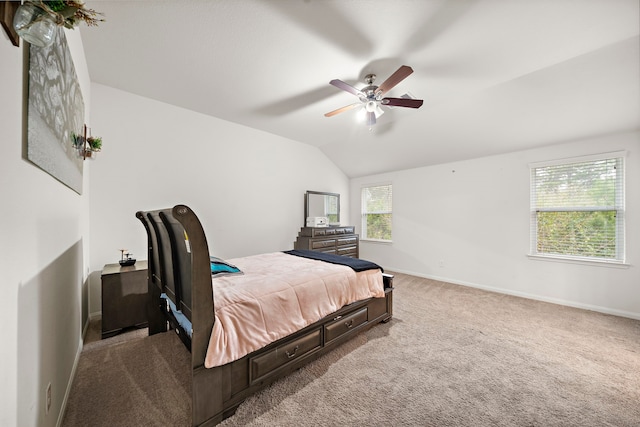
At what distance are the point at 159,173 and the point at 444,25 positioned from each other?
11.7 ft

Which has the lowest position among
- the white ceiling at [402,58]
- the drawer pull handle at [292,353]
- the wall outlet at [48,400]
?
the drawer pull handle at [292,353]

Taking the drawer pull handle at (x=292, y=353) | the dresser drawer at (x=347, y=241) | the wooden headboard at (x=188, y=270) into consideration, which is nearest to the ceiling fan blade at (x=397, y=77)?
the wooden headboard at (x=188, y=270)

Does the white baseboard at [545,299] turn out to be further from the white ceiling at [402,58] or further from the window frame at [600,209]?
the white ceiling at [402,58]

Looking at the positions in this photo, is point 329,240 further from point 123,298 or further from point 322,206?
point 123,298

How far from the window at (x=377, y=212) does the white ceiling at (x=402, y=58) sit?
217 centimetres

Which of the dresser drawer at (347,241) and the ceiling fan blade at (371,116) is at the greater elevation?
the ceiling fan blade at (371,116)

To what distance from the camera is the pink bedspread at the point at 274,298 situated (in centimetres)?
144

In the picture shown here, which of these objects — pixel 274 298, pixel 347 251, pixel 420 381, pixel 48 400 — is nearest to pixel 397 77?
pixel 274 298

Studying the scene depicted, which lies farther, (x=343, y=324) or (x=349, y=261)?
(x=349, y=261)

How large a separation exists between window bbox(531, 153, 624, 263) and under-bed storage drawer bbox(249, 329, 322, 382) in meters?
3.76

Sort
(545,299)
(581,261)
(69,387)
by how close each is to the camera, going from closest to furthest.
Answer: (69,387), (581,261), (545,299)

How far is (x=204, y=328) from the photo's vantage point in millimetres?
1350

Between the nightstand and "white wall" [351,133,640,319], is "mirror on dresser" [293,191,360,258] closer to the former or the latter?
"white wall" [351,133,640,319]

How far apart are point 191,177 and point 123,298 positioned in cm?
176
